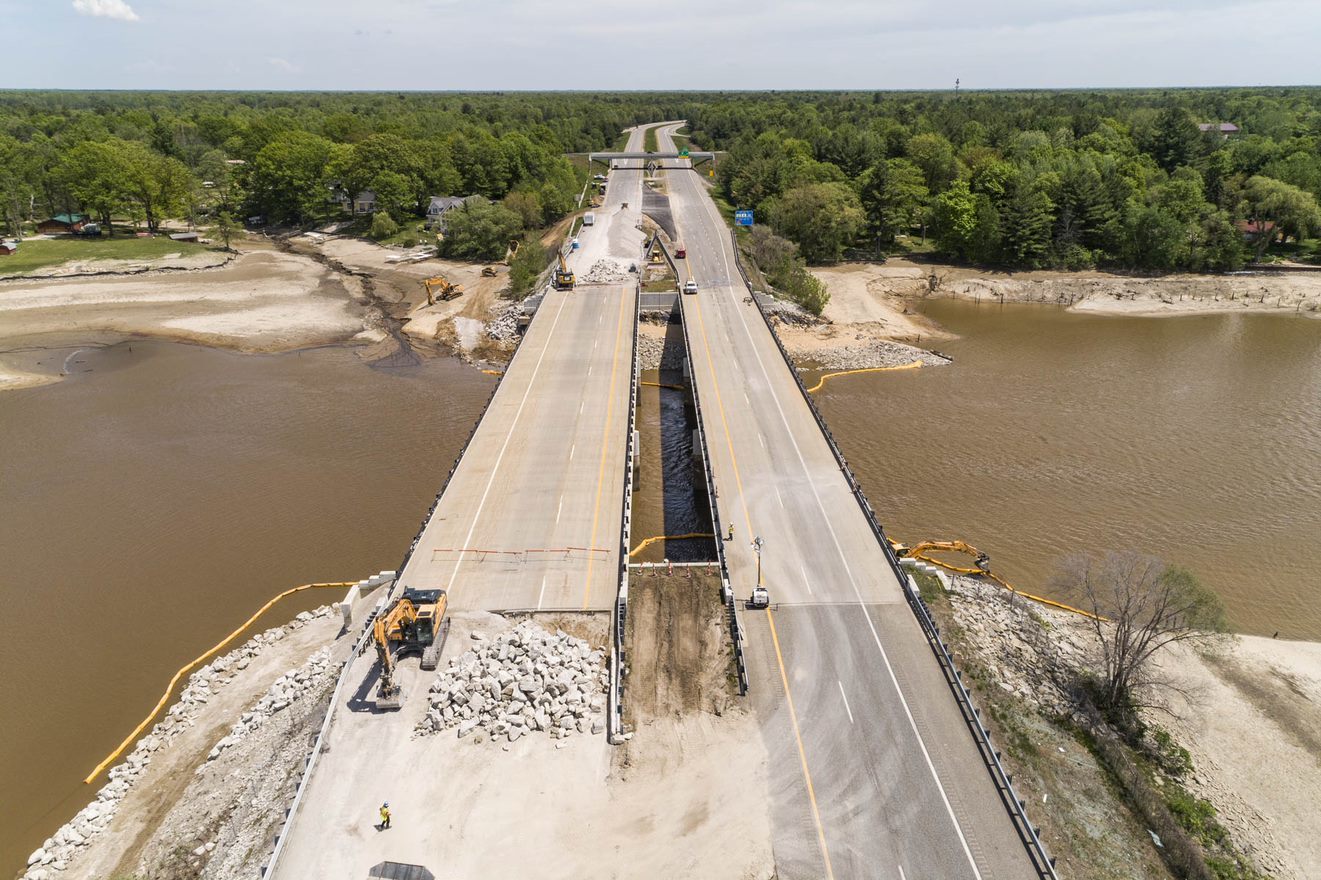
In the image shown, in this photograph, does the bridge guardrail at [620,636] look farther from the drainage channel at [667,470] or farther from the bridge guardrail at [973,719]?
the bridge guardrail at [973,719]

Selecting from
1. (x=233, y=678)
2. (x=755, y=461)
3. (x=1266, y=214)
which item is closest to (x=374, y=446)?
(x=233, y=678)

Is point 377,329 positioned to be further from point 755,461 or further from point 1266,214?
point 1266,214

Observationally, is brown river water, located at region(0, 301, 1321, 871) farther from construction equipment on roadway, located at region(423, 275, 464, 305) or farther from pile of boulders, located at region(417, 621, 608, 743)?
construction equipment on roadway, located at region(423, 275, 464, 305)

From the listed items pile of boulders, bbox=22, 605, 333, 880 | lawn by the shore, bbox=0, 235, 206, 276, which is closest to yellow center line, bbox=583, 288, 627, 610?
pile of boulders, bbox=22, 605, 333, 880

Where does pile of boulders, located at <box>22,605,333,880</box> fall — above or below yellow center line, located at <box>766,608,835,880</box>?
below

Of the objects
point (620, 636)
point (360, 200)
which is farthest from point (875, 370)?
point (360, 200)

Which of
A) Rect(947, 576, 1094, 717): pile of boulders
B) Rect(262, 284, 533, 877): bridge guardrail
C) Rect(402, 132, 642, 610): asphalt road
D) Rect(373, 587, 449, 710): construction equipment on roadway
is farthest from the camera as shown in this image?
Rect(402, 132, 642, 610): asphalt road
